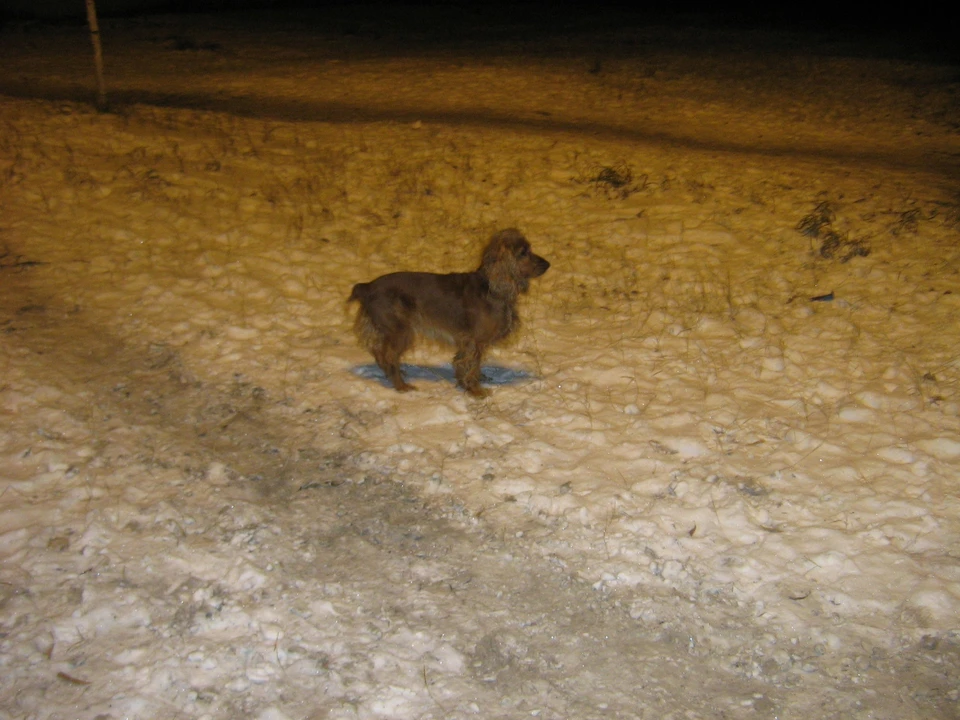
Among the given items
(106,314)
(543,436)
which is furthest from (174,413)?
(543,436)

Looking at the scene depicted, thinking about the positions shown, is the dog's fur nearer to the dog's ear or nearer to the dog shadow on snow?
the dog's ear

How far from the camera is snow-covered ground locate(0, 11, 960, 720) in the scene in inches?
157

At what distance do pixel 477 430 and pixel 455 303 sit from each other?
0.95m

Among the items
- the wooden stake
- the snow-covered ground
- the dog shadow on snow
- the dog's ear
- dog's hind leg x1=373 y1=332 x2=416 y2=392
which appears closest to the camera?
the snow-covered ground

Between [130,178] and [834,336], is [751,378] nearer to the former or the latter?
[834,336]

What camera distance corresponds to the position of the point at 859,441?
567 centimetres

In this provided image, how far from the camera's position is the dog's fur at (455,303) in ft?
19.4

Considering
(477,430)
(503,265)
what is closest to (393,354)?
(477,430)

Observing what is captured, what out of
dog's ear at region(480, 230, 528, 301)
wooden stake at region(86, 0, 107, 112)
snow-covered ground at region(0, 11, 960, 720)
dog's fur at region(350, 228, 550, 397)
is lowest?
snow-covered ground at region(0, 11, 960, 720)

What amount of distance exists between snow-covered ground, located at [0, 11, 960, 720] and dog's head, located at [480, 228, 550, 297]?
0.86 metres

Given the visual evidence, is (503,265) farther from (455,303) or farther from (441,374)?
(441,374)

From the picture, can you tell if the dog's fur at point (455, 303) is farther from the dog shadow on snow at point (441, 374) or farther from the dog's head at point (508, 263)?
the dog shadow on snow at point (441, 374)

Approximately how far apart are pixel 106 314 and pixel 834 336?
628 centimetres

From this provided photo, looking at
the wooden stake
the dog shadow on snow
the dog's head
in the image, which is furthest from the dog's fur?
the wooden stake
